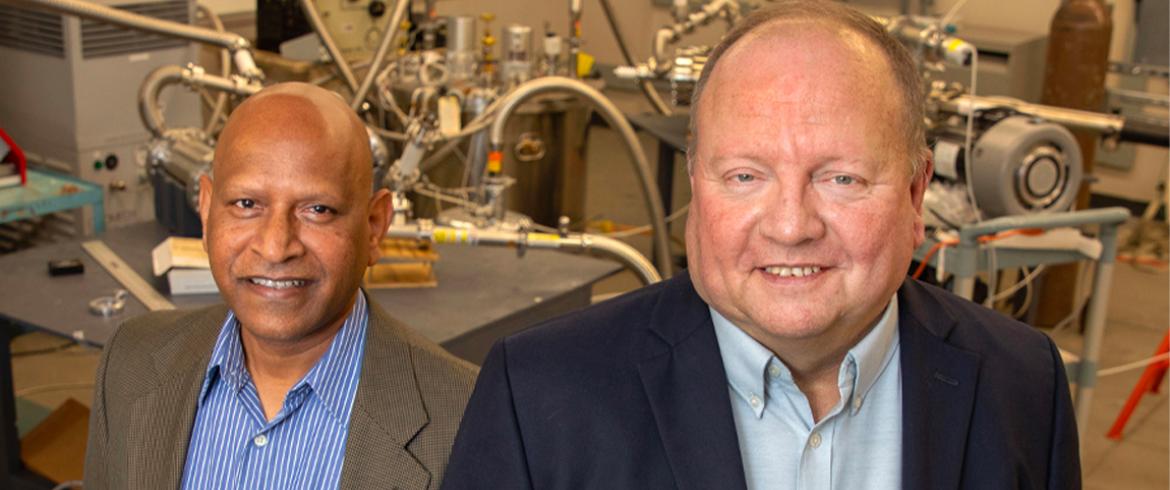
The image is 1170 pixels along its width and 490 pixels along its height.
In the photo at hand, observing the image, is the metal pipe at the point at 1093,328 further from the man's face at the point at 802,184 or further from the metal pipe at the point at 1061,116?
the man's face at the point at 802,184

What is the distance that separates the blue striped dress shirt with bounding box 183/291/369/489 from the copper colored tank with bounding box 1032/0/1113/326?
10.5ft

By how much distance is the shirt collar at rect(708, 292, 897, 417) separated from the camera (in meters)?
1.13

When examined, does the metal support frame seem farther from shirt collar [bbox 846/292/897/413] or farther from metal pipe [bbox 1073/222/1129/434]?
shirt collar [bbox 846/292/897/413]

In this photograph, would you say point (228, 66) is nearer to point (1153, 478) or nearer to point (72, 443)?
point (72, 443)

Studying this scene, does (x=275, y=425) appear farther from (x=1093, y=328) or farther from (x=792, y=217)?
(x=1093, y=328)

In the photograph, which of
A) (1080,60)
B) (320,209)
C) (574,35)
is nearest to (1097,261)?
(1080,60)

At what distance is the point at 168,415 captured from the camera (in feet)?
4.91

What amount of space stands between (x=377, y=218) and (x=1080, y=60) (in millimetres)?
3187

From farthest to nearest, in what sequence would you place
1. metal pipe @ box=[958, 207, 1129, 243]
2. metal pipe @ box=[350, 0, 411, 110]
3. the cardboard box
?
metal pipe @ box=[350, 0, 411, 110] → metal pipe @ box=[958, 207, 1129, 243] → the cardboard box

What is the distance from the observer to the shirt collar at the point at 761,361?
1.13 metres

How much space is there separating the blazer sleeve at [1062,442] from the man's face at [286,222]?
723 millimetres

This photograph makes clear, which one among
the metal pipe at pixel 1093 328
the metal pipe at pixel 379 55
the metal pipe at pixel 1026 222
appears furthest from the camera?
the metal pipe at pixel 379 55

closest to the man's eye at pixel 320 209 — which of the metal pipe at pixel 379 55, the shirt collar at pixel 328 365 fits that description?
the shirt collar at pixel 328 365

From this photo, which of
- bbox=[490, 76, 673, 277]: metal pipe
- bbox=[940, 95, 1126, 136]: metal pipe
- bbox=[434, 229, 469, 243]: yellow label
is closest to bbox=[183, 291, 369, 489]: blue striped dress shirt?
bbox=[434, 229, 469, 243]: yellow label
